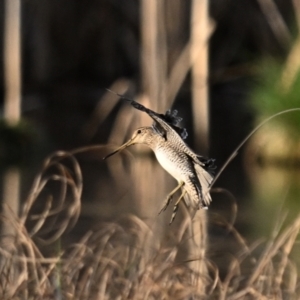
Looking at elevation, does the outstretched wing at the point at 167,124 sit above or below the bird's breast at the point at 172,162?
above

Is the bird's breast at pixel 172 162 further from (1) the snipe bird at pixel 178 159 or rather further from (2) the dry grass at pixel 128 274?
(2) the dry grass at pixel 128 274

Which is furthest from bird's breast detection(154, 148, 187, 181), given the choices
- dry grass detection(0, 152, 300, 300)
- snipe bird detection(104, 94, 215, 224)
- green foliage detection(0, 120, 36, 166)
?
green foliage detection(0, 120, 36, 166)

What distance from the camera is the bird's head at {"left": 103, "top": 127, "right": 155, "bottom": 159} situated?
0.98 meters

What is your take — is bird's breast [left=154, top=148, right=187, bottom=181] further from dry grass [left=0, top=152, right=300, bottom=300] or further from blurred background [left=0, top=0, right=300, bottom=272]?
dry grass [left=0, top=152, right=300, bottom=300]

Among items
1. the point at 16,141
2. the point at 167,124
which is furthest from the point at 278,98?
the point at 167,124

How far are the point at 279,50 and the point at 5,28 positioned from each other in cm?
307

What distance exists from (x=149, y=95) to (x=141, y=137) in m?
5.20

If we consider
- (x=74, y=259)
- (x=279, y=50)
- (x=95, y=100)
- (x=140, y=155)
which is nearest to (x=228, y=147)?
(x=140, y=155)

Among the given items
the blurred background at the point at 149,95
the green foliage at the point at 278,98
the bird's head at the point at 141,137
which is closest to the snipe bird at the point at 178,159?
the bird's head at the point at 141,137

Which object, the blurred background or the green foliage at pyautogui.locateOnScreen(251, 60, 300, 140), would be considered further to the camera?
the green foliage at pyautogui.locateOnScreen(251, 60, 300, 140)

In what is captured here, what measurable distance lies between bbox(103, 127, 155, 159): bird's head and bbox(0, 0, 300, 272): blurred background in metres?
0.37

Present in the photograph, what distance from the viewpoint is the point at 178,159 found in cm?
99

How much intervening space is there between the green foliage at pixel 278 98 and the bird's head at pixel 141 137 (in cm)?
503

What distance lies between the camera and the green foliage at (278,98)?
6168 mm
